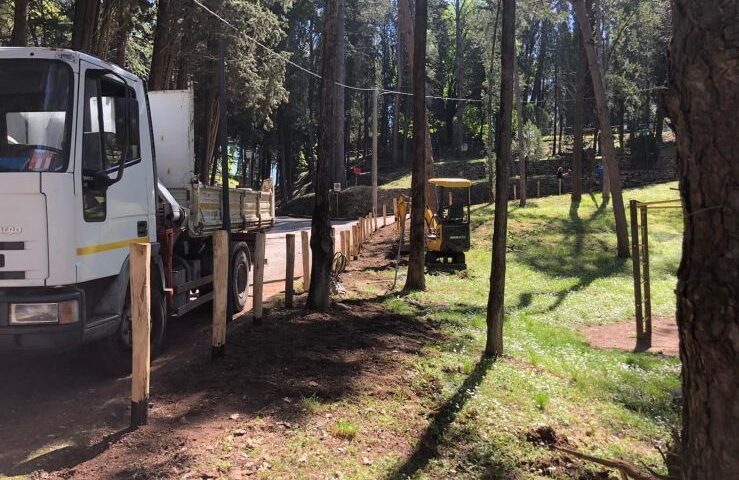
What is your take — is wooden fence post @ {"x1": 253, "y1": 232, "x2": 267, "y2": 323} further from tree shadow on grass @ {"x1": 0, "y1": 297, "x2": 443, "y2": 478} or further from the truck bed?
the truck bed

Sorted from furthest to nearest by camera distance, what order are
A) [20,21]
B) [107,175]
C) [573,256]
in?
[573,256]
[20,21]
[107,175]

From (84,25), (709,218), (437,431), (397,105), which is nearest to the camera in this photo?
(709,218)

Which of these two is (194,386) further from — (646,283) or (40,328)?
(646,283)

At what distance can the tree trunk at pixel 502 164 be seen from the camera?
7.61 metres

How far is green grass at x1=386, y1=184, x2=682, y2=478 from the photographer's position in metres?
5.46

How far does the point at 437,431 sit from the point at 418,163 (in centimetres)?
771

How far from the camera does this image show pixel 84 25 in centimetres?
1347

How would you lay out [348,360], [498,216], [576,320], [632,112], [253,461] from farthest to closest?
[632,112] < [576,320] < [498,216] < [348,360] < [253,461]

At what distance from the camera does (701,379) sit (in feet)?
8.02

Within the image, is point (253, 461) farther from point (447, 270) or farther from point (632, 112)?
point (632, 112)

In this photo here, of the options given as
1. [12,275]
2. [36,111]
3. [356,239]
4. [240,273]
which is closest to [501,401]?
[12,275]

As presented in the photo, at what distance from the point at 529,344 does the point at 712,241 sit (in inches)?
279

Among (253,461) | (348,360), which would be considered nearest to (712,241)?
(253,461)

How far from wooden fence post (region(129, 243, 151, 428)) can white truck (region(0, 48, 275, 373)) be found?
764 mm
